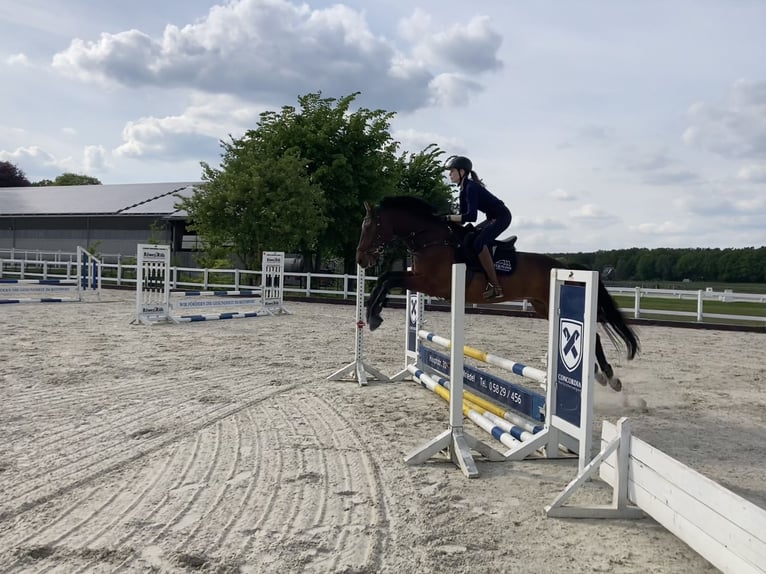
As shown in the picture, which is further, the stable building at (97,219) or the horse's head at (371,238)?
the stable building at (97,219)

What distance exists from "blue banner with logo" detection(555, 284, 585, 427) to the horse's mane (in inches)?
88.3

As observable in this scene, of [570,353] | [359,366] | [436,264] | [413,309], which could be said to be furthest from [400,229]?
[570,353]

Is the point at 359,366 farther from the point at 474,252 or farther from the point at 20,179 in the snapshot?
the point at 20,179

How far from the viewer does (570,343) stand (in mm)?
3637

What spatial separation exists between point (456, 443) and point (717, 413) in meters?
3.10

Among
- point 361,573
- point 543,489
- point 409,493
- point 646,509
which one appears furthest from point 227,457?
point 646,509

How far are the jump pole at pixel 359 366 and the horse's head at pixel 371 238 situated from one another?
1.85 feet

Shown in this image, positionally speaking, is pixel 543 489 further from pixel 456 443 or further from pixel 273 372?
pixel 273 372

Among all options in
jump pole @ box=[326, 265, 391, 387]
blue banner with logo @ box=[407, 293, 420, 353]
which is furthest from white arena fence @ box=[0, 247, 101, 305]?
blue banner with logo @ box=[407, 293, 420, 353]

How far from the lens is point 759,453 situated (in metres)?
4.18

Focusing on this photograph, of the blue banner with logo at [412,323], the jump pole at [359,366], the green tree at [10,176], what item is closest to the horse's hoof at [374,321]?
the jump pole at [359,366]

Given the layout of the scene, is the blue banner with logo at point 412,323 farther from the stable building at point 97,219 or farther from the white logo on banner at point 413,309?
the stable building at point 97,219

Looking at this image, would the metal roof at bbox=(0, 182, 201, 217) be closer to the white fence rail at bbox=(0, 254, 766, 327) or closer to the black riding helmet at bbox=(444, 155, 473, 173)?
the white fence rail at bbox=(0, 254, 766, 327)

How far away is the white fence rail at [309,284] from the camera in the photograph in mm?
16828
